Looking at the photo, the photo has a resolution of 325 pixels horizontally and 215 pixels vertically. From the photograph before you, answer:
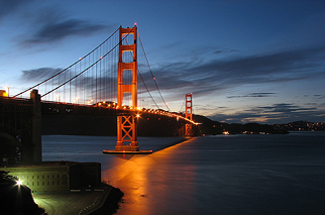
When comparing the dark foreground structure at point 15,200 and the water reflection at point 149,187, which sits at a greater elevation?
the dark foreground structure at point 15,200

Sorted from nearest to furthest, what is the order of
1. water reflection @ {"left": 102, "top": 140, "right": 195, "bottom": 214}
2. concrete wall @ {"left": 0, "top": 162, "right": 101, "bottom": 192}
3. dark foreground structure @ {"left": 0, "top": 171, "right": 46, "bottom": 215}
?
dark foreground structure @ {"left": 0, "top": 171, "right": 46, "bottom": 215}, concrete wall @ {"left": 0, "top": 162, "right": 101, "bottom": 192}, water reflection @ {"left": 102, "top": 140, "right": 195, "bottom": 214}

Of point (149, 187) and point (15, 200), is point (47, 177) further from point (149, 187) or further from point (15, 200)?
point (149, 187)

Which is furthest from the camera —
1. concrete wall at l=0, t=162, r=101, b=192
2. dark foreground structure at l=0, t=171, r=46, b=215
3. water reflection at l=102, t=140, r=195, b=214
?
water reflection at l=102, t=140, r=195, b=214

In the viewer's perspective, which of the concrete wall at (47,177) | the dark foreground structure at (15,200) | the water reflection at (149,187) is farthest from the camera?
the water reflection at (149,187)

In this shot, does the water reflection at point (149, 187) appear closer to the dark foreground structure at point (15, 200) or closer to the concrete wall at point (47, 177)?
the concrete wall at point (47, 177)

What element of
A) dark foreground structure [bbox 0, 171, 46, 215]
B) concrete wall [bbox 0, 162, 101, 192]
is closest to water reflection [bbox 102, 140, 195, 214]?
concrete wall [bbox 0, 162, 101, 192]

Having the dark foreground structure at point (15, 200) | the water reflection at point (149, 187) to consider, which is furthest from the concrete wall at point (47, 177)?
the dark foreground structure at point (15, 200)

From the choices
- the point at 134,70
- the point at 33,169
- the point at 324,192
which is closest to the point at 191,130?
the point at 134,70

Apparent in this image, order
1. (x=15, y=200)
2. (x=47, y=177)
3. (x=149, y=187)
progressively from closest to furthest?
(x=15, y=200) < (x=47, y=177) < (x=149, y=187)

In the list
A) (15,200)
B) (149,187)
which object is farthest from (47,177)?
(149,187)

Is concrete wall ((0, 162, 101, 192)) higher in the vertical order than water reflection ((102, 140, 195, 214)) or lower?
higher

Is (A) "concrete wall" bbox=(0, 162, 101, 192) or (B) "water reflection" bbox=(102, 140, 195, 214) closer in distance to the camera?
(A) "concrete wall" bbox=(0, 162, 101, 192)

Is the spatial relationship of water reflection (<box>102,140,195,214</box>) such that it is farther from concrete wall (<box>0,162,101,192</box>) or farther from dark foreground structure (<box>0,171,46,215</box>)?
dark foreground structure (<box>0,171,46,215</box>)
